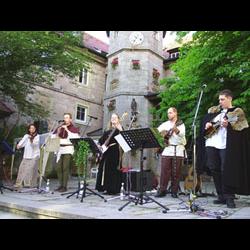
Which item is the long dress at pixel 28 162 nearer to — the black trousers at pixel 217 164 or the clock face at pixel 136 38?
the black trousers at pixel 217 164

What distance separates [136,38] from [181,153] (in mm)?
16802

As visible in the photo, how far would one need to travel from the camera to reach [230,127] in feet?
18.7

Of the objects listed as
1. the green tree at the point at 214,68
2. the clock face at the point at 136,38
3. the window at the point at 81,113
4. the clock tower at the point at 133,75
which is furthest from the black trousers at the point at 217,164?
the window at the point at 81,113

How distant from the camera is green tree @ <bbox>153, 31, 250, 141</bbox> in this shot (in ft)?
32.9

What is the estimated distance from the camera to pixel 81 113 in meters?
23.8

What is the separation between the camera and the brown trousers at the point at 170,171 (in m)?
7.12

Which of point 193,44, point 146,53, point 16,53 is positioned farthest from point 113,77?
point 16,53

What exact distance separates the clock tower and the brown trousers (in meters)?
13.9

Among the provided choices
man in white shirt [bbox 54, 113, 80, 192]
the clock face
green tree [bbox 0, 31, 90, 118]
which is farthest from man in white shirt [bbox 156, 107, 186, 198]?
the clock face

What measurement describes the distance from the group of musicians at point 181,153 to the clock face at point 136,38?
14.9 metres

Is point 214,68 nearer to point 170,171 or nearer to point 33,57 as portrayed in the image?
point 170,171

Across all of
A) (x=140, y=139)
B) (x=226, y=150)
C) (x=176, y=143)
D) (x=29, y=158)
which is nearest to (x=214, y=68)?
(x=176, y=143)

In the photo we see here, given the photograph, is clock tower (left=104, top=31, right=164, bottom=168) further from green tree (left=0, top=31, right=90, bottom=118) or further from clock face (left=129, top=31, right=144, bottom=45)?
green tree (left=0, top=31, right=90, bottom=118)
